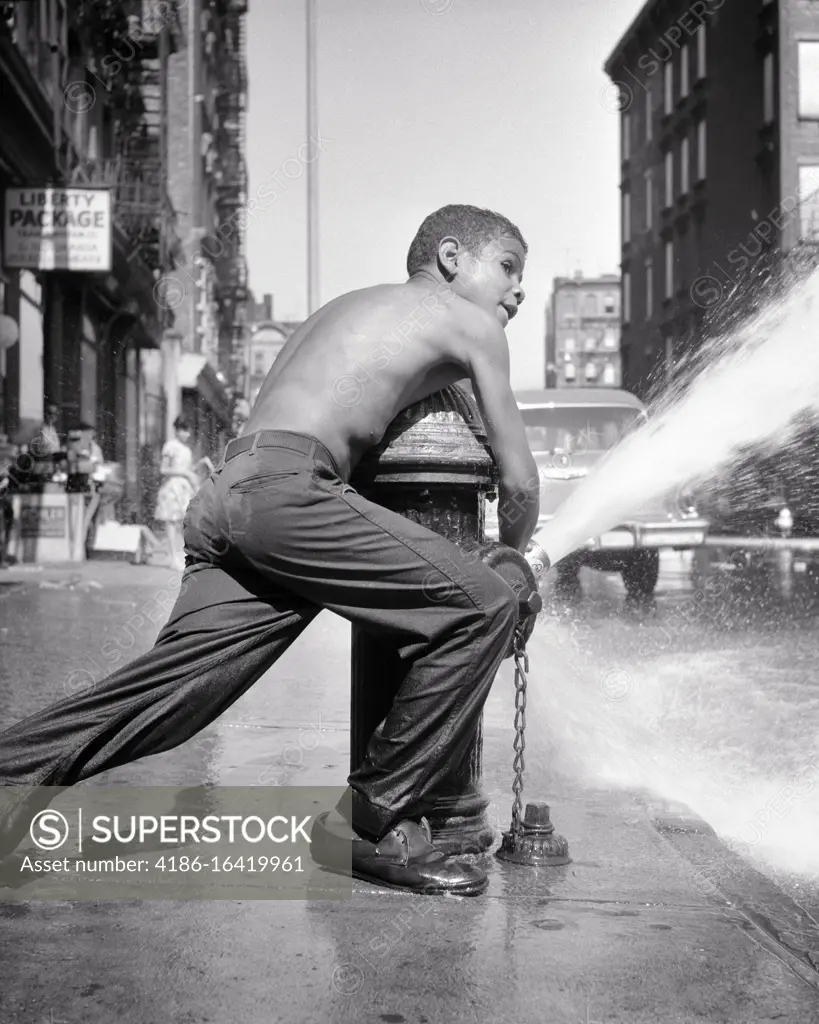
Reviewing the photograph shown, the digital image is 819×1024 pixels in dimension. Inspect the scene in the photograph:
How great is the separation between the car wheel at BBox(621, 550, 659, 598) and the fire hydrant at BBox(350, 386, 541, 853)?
9.84 meters

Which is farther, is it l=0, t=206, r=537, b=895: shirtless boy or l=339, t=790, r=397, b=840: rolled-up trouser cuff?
l=339, t=790, r=397, b=840: rolled-up trouser cuff

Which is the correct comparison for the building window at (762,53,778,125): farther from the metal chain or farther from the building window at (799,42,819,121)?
the metal chain

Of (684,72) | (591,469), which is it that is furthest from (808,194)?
(591,469)

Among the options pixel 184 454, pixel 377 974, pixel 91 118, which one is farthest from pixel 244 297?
pixel 377 974

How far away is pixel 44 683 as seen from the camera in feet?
19.9

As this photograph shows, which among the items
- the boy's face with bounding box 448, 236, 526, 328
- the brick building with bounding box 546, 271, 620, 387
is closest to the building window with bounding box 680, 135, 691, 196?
the boy's face with bounding box 448, 236, 526, 328

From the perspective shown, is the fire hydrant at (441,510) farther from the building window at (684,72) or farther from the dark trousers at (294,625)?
the building window at (684,72)

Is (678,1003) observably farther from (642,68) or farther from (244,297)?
(244,297)

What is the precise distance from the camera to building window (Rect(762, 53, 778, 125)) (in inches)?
1471

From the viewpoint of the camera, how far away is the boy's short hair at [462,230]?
10.6 feet

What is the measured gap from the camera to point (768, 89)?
37.8m

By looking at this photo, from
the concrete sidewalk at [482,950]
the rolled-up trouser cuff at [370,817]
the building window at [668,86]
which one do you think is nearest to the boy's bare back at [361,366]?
the rolled-up trouser cuff at [370,817]

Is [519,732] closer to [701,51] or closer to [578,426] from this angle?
[578,426]

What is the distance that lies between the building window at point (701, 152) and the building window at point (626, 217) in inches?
389
